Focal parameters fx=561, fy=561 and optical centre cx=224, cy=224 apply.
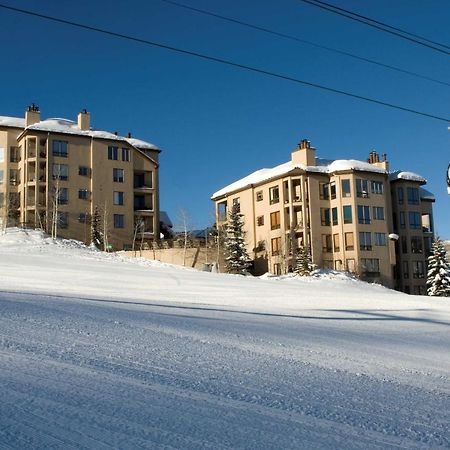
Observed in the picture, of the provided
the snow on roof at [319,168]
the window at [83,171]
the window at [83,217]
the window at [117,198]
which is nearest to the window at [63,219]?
the window at [83,217]

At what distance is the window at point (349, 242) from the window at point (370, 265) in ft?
5.06

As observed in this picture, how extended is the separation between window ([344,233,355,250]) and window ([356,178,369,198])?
3920 millimetres

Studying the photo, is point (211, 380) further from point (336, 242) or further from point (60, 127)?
point (60, 127)

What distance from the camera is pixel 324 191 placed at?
54.0m

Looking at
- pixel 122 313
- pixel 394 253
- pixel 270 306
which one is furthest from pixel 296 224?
pixel 122 313

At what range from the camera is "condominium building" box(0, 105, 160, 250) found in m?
52.7

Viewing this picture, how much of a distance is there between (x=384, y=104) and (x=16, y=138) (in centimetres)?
4746

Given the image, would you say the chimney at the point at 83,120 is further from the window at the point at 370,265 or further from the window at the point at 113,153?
the window at the point at 370,265

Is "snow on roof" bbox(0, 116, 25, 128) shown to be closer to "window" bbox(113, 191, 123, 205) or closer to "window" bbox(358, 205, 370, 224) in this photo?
"window" bbox(113, 191, 123, 205)

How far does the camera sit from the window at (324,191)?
53.8 meters

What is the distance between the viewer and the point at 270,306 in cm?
1855

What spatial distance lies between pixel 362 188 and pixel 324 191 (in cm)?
357

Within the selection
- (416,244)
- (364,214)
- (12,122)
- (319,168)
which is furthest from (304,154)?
(12,122)

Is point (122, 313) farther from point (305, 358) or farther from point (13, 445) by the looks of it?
point (13, 445)
